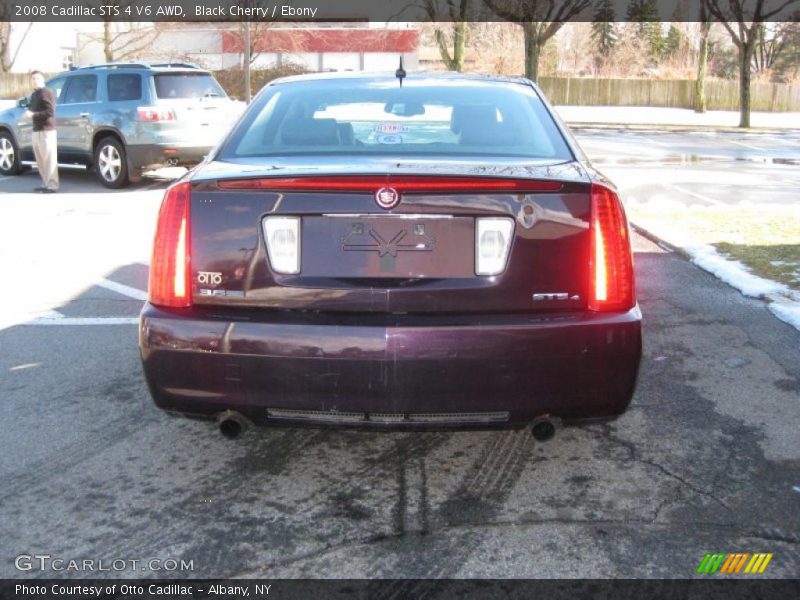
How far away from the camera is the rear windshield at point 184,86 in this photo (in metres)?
13.2

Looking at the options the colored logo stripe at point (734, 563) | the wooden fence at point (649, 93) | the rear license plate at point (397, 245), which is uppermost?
the wooden fence at point (649, 93)

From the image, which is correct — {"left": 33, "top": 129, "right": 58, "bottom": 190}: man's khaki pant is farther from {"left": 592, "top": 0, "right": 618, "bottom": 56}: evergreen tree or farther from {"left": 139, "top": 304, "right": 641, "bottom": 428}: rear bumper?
{"left": 592, "top": 0, "right": 618, "bottom": 56}: evergreen tree

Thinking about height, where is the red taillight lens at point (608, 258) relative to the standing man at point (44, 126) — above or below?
below

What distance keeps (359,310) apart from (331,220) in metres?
0.33

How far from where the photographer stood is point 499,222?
2980mm

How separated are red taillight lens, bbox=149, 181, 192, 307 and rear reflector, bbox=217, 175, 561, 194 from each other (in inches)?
13.3

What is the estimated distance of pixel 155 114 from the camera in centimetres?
1294

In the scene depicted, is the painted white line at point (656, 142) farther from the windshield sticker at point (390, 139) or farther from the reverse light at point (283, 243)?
the reverse light at point (283, 243)

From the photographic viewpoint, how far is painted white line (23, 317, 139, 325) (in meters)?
5.77

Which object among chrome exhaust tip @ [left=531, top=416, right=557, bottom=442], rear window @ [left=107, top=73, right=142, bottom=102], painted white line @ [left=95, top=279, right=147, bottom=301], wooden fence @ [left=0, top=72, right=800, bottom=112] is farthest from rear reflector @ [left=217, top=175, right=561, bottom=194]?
wooden fence @ [left=0, top=72, right=800, bottom=112]

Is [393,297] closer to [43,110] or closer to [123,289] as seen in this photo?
[123,289]

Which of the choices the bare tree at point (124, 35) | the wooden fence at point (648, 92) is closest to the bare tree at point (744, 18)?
the wooden fence at point (648, 92)

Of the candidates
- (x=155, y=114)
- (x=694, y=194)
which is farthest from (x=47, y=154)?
(x=694, y=194)

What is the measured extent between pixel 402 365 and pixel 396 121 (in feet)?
4.79
